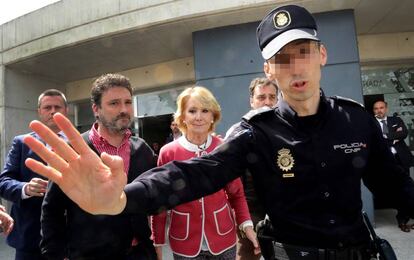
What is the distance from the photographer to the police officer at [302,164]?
1.40 meters

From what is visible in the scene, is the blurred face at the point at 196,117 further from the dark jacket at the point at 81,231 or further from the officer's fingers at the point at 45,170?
the officer's fingers at the point at 45,170

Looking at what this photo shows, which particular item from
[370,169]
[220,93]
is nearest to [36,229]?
[370,169]

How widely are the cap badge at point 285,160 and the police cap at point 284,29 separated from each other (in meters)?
0.39

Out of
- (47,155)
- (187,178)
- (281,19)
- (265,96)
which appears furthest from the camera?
(265,96)

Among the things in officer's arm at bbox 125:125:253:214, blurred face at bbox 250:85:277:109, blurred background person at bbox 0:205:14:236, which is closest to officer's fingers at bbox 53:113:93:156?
officer's arm at bbox 125:125:253:214

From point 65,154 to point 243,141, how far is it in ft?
2.40

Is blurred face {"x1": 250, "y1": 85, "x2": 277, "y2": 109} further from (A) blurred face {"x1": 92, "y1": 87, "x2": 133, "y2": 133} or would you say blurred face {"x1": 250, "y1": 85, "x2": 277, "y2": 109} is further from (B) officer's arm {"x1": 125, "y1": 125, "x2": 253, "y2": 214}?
(B) officer's arm {"x1": 125, "y1": 125, "x2": 253, "y2": 214}

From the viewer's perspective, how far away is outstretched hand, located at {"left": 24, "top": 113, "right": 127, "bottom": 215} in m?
1.06

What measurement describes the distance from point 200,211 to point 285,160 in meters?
1.17

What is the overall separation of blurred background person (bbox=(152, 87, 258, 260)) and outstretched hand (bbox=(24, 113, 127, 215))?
4.67 feet

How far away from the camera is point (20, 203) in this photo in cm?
266

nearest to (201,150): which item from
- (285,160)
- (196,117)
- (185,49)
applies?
(196,117)

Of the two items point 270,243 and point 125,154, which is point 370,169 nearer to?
point 270,243

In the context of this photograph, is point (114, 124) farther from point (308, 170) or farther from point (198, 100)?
point (308, 170)
